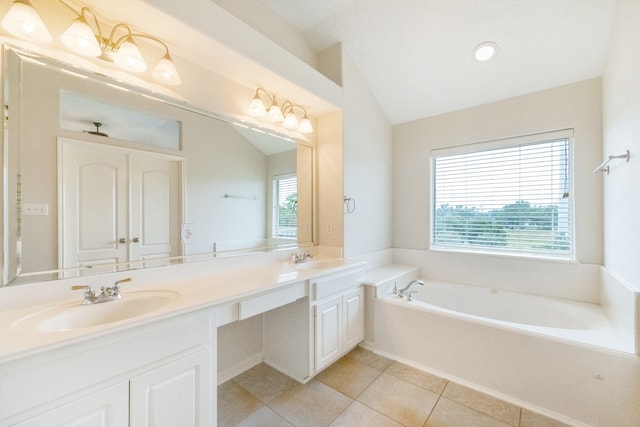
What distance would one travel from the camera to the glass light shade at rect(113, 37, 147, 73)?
130 centimetres

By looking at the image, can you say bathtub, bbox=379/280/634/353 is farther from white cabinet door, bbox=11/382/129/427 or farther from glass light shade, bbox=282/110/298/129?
white cabinet door, bbox=11/382/129/427

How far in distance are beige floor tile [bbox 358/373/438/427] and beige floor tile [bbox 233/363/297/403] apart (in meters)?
0.57

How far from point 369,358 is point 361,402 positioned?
0.55 meters

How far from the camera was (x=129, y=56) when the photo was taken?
4.28 ft

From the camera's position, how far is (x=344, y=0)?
2078 millimetres

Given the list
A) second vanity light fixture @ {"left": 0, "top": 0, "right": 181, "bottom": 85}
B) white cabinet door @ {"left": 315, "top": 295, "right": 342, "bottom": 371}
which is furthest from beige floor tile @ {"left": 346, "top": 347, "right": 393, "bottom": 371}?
second vanity light fixture @ {"left": 0, "top": 0, "right": 181, "bottom": 85}

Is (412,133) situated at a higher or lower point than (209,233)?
higher

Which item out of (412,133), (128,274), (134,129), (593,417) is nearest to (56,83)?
(134,129)

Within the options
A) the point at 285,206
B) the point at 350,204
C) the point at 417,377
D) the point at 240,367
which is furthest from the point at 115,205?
the point at 417,377

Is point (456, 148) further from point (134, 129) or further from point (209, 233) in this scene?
point (134, 129)

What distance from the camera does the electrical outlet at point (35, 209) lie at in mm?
1151

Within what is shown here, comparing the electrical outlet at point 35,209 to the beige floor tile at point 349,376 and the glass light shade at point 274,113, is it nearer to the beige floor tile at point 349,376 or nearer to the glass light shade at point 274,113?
the glass light shade at point 274,113

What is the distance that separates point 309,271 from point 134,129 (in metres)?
1.41

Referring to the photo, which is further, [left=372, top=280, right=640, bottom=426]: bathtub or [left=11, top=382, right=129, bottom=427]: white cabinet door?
[left=372, top=280, right=640, bottom=426]: bathtub
